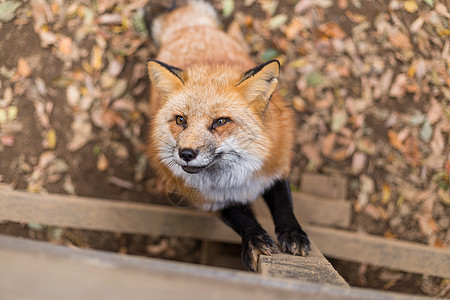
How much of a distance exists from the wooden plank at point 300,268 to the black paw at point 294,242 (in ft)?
0.16

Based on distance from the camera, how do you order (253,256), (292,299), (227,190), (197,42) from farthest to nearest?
(197,42)
(227,190)
(253,256)
(292,299)

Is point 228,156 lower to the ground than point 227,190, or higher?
higher

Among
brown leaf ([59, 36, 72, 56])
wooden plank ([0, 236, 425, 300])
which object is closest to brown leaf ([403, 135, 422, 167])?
wooden plank ([0, 236, 425, 300])

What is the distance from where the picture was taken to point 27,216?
2369 millimetres

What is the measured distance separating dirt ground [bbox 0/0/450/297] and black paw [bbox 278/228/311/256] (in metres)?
1.25

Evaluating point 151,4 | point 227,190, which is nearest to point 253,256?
point 227,190

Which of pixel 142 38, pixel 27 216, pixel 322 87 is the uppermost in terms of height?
pixel 142 38

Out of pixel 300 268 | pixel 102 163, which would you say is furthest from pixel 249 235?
pixel 102 163

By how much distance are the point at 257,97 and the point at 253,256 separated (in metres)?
0.75

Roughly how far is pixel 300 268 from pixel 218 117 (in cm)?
75

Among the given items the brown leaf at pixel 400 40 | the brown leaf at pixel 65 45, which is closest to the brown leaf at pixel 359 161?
the brown leaf at pixel 400 40

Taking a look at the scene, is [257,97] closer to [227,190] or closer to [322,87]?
[227,190]

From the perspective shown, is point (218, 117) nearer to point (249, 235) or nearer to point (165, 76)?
point (165, 76)

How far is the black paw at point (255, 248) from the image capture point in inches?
60.6
